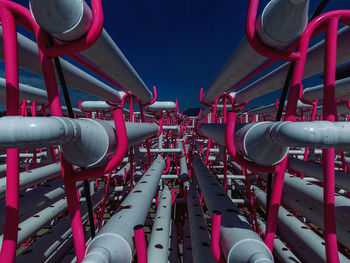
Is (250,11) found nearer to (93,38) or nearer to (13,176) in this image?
(93,38)

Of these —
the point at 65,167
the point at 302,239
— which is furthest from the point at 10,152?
the point at 302,239

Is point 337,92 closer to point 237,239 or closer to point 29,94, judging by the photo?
point 237,239

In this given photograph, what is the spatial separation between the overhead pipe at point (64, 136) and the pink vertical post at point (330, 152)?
702 millimetres

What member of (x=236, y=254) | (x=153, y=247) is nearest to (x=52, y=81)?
(x=236, y=254)

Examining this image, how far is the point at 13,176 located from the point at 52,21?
0.46 metres

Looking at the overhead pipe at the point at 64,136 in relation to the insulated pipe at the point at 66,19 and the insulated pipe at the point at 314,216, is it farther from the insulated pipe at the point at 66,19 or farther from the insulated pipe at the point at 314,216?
the insulated pipe at the point at 314,216

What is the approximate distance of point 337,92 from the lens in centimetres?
127

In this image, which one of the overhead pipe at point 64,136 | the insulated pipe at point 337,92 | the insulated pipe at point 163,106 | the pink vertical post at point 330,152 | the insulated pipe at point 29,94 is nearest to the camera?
the overhead pipe at point 64,136

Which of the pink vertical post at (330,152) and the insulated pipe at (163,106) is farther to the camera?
the insulated pipe at (163,106)

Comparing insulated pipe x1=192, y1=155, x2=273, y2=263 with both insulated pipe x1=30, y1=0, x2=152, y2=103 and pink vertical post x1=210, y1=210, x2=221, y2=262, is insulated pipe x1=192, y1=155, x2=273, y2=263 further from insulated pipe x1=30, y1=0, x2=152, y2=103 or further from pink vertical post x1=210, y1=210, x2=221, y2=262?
insulated pipe x1=30, y1=0, x2=152, y2=103

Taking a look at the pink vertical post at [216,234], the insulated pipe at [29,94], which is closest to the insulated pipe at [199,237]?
the pink vertical post at [216,234]

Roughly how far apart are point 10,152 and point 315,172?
4.90ft

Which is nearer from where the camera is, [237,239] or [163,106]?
[237,239]

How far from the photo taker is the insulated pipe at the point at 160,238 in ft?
3.46
